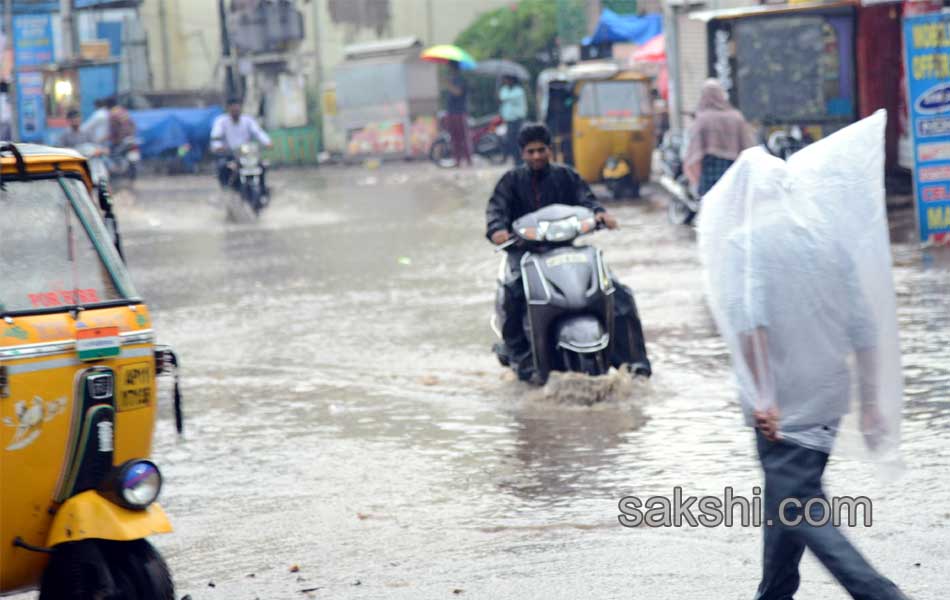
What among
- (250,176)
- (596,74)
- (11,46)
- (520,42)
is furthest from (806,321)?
(11,46)

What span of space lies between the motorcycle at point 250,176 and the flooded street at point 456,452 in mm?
7800

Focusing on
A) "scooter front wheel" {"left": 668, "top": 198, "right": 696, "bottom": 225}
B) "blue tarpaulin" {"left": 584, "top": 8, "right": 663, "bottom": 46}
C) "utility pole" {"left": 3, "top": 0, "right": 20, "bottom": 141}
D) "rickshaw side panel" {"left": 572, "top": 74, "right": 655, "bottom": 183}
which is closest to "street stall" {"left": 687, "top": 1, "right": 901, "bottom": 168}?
"scooter front wheel" {"left": 668, "top": 198, "right": 696, "bottom": 225}

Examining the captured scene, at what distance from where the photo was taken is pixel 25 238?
5172 millimetres

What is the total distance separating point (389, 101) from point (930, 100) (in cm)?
2543

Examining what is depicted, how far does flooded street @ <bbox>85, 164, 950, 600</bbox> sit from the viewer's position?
5766 millimetres

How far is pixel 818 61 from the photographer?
2022 cm

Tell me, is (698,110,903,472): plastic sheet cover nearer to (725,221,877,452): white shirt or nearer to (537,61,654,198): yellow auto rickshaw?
(725,221,877,452): white shirt

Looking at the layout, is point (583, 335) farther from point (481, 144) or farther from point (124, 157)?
point (481, 144)

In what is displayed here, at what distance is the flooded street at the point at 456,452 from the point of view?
577 centimetres

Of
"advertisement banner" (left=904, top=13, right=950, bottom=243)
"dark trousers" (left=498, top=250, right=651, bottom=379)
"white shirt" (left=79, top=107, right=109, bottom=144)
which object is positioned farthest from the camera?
"white shirt" (left=79, top=107, right=109, bottom=144)

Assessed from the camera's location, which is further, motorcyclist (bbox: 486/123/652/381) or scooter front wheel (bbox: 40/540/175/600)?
motorcyclist (bbox: 486/123/652/381)

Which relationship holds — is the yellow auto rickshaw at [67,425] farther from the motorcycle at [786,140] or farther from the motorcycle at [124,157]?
the motorcycle at [124,157]

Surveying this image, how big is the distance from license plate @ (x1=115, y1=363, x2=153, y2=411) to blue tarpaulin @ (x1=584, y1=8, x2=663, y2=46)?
3025 centimetres

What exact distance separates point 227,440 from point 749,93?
13.6 meters
